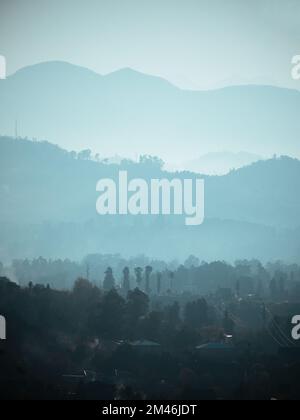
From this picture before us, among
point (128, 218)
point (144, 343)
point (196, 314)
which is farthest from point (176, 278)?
point (128, 218)

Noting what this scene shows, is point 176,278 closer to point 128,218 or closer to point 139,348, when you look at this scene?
point 139,348

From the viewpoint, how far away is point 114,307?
28469mm

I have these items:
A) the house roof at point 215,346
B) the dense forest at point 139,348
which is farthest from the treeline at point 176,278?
the house roof at point 215,346

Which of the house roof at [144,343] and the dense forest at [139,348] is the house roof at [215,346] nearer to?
the dense forest at [139,348]

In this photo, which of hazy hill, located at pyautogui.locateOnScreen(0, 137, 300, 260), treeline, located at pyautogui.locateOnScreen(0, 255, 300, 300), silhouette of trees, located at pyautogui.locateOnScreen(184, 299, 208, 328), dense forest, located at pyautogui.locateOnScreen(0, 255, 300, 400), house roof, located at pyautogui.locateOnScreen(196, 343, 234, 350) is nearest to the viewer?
dense forest, located at pyautogui.locateOnScreen(0, 255, 300, 400)

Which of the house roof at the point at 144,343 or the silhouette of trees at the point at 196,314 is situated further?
the silhouette of trees at the point at 196,314

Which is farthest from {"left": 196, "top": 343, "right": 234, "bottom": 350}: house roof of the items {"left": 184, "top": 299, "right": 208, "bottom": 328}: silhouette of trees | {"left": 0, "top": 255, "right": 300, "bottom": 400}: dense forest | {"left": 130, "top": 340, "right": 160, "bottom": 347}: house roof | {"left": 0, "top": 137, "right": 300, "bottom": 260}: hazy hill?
{"left": 0, "top": 137, "right": 300, "bottom": 260}: hazy hill

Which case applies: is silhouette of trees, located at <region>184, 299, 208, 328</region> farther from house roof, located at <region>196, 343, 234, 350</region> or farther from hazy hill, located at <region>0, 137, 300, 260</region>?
hazy hill, located at <region>0, 137, 300, 260</region>

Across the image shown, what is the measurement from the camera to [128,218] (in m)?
86.9

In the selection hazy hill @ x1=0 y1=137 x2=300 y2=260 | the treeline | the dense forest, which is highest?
hazy hill @ x1=0 y1=137 x2=300 y2=260

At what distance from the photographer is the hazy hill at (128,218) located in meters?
78.4

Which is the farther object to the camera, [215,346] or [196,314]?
[196,314]

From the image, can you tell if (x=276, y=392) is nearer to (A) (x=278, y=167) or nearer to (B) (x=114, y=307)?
(B) (x=114, y=307)

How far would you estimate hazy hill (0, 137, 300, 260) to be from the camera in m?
78.4
